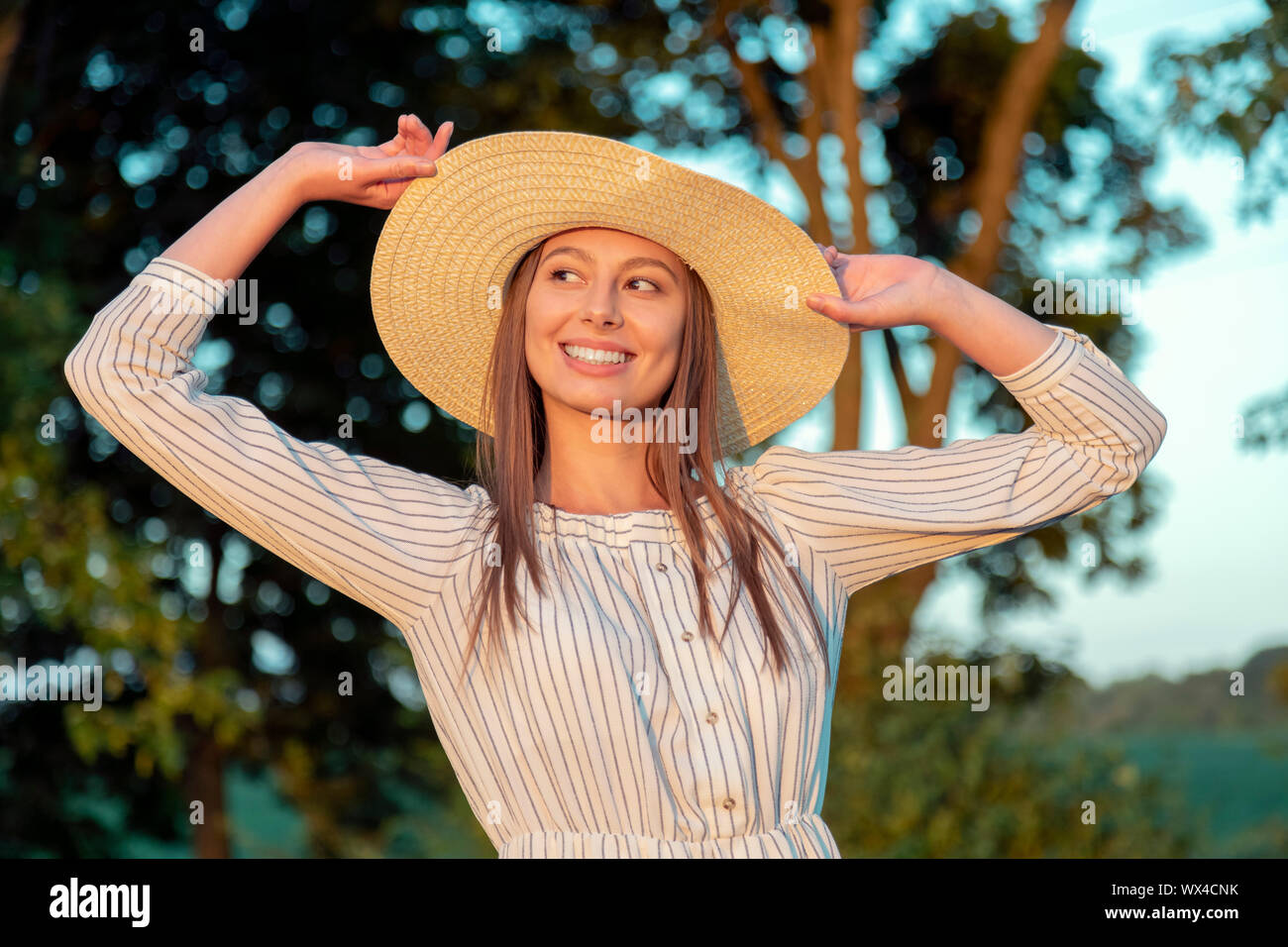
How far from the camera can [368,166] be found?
8.66ft

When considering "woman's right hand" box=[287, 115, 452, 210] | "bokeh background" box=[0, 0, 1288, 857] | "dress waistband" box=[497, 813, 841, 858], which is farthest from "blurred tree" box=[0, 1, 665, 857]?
"dress waistband" box=[497, 813, 841, 858]

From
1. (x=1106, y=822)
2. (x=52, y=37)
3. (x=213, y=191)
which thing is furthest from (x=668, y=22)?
(x=1106, y=822)

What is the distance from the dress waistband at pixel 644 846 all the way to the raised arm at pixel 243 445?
437mm

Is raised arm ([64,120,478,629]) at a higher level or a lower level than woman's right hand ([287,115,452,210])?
lower

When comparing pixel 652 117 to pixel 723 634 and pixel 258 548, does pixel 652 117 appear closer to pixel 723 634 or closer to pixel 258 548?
A: pixel 258 548

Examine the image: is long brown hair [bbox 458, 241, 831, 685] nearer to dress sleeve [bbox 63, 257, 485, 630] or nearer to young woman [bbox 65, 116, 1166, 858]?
young woman [bbox 65, 116, 1166, 858]

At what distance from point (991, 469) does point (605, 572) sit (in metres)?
0.74

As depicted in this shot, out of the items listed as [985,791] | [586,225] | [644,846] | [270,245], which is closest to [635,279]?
[586,225]

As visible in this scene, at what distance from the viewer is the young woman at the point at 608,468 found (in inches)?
98.5

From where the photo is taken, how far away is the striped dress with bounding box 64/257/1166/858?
246 cm

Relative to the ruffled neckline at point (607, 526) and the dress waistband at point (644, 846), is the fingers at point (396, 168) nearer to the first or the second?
the ruffled neckline at point (607, 526)

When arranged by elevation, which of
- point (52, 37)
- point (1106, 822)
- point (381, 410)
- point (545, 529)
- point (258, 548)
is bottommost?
point (1106, 822)

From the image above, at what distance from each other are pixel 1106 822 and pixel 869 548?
559 cm

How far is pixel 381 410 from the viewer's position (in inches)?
428
